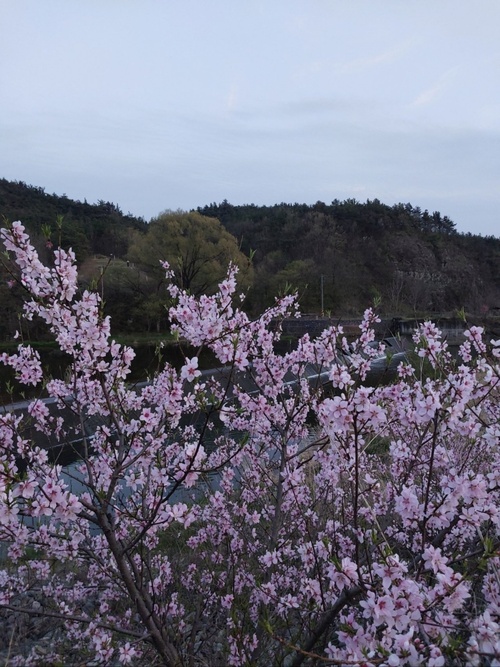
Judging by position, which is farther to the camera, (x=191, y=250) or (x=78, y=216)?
(x=78, y=216)

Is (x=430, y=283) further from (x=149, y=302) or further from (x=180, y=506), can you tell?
(x=180, y=506)

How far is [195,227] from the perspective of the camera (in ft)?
117

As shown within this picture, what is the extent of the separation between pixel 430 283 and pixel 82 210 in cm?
5218

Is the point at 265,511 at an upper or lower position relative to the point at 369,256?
lower

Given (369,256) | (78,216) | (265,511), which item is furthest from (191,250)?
(78,216)

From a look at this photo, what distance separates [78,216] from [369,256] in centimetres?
4201

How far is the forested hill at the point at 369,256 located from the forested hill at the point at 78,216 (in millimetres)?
15411

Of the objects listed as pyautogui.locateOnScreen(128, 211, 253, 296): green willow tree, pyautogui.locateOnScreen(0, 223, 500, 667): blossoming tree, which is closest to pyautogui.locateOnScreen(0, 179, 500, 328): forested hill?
pyautogui.locateOnScreen(128, 211, 253, 296): green willow tree

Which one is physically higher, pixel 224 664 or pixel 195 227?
pixel 195 227

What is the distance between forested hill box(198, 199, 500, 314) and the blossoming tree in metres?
32.7

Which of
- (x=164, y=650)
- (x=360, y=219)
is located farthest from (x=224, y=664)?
(x=360, y=219)

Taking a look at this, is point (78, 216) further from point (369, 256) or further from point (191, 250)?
point (369, 256)

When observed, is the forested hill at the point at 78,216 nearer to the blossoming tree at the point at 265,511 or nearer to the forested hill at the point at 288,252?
the forested hill at the point at 288,252

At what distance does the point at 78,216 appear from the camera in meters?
66.6
